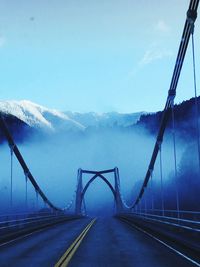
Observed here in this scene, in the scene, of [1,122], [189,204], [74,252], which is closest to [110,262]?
[74,252]

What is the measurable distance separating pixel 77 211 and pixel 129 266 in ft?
438

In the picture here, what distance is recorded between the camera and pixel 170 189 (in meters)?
158

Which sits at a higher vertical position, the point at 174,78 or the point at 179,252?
the point at 174,78

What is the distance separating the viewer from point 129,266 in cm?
1433

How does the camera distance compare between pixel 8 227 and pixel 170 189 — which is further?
pixel 170 189

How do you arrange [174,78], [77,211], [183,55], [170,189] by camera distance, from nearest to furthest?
[183,55], [174,78], [77,211], [170,189]

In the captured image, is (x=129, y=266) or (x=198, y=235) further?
(x=198, y=235)

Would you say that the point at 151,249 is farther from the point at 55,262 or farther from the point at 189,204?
the point at 189,204

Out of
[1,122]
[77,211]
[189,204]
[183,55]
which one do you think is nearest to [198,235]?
[183,55]

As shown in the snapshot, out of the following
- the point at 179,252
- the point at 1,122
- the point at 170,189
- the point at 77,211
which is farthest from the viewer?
the point at 170,189

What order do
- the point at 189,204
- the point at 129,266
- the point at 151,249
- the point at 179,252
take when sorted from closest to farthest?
the point at 129,266 → the point at 179,252 → the point at 151,249 → the point at 189,204

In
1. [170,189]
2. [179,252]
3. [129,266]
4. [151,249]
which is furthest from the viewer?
[170,189]

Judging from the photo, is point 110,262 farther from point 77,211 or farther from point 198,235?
point 77,211

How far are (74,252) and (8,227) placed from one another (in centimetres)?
1293
